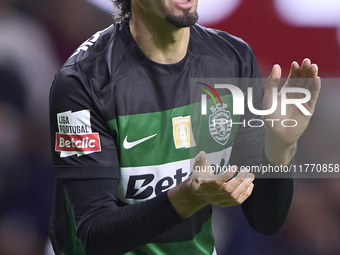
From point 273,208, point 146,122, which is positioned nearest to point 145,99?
point 146,122

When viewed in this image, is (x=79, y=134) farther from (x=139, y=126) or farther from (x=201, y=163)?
(x=201, y=163)

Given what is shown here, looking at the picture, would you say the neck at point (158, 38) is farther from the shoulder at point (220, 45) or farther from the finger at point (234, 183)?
the finger at point (234, 183)

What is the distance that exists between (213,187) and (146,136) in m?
0.32

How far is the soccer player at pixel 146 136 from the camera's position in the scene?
0.99 metres

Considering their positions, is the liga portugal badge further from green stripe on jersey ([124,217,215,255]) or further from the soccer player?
green stripe on jersey ([124,217,215,255])

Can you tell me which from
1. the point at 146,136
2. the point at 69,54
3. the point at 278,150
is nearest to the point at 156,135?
the point at 146,136

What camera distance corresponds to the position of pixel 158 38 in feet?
3.63

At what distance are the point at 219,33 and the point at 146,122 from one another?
1.15ft

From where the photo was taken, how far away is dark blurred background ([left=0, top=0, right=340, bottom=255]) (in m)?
1.57

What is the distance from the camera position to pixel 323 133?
1.59 meters

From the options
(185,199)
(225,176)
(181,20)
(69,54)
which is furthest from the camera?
(69,54)

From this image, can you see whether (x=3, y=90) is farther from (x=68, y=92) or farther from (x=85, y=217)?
(x=85, y=217)

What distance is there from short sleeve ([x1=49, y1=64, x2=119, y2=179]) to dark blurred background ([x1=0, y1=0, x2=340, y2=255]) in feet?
1.84

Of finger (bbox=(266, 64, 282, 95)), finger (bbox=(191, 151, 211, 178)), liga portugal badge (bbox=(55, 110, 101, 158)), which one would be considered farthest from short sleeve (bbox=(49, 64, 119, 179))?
finger (bbox=(266, 64, 282, 95))
